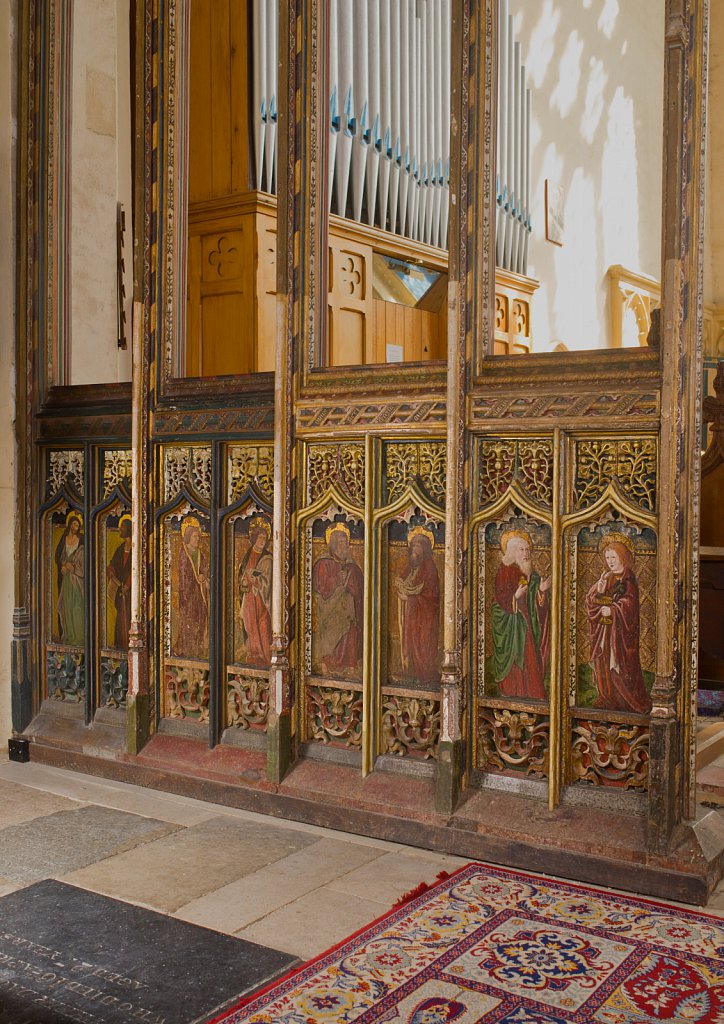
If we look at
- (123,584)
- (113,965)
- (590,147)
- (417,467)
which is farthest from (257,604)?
(590,147)

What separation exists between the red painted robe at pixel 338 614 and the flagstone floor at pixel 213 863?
1.95ft

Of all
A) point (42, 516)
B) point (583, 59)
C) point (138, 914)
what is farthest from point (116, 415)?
point (583, 59)

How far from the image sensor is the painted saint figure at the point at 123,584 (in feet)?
14.5

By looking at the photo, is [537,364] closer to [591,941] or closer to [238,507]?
[238,507]

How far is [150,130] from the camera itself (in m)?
4.22

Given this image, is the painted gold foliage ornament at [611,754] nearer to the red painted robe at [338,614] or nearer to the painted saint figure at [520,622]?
the painted saint figure at [520,622]

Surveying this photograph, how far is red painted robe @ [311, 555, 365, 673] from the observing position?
3.76m

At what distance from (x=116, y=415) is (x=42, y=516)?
2.05ft

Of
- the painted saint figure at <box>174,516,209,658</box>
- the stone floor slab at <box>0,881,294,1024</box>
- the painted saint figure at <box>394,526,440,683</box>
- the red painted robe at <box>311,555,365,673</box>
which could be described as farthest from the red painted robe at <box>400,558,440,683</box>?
the stone floor slab at <box>0,881,294,1024</box>

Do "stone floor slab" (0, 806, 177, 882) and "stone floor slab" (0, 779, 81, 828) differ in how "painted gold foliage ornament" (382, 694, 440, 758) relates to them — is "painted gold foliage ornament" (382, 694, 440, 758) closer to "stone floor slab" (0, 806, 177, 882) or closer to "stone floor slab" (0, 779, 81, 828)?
"stone floor slab" (0, 806, 177, 882)

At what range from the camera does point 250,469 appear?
4.02 m

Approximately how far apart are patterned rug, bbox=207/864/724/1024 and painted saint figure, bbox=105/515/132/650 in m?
1.96

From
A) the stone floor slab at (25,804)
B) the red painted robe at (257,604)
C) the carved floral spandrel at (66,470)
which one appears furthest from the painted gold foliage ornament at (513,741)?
the carved floral spandrel at (66,470)

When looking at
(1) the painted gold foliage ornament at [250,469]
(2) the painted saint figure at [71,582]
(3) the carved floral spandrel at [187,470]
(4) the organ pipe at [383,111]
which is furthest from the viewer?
(4) the organ pipe at [383,111]
